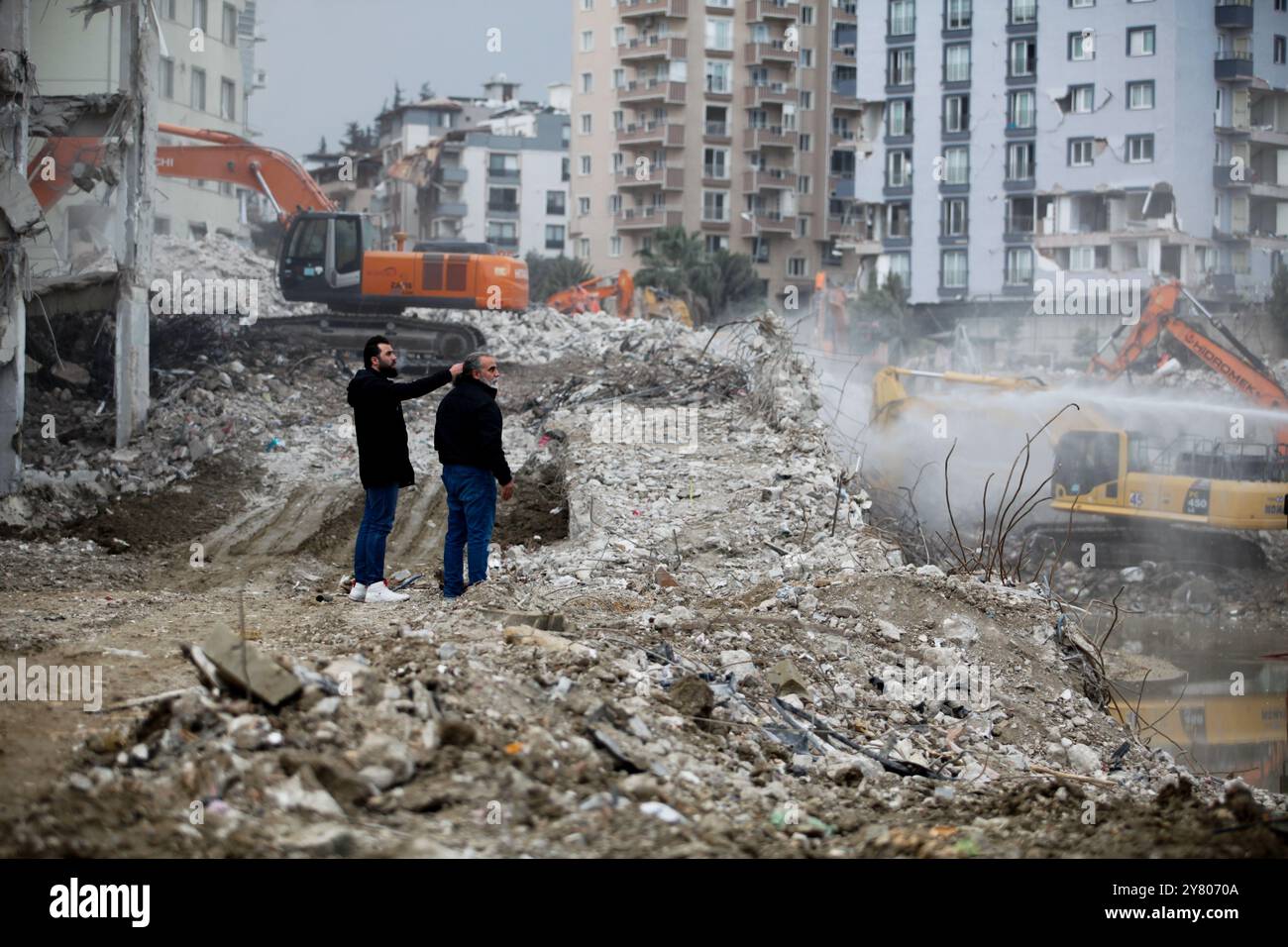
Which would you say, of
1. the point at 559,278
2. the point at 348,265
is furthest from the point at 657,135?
the point at 348,265

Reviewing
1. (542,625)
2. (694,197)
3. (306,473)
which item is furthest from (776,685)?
(694,197)

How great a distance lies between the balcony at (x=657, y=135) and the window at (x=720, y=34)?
4.29m

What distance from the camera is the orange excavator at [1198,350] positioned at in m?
22.2

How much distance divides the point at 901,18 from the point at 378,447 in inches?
1956

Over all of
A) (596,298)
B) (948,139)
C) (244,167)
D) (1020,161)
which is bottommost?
(596,298)

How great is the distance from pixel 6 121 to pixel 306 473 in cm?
469

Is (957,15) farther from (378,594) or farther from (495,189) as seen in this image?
(378,594)

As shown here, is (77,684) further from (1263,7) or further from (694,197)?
(694,197)

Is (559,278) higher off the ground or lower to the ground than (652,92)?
lower

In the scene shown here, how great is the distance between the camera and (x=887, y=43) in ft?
179

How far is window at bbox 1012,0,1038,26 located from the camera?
5094 cm

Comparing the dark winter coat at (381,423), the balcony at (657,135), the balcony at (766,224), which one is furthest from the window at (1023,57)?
the dark winter coat at (381,423)

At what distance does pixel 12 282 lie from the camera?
45.9ft

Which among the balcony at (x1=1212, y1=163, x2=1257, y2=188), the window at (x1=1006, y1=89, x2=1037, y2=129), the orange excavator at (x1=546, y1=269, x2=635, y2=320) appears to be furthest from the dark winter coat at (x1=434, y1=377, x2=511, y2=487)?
the window at (x1=1006, y1=89, x2=1037, y2=129)
